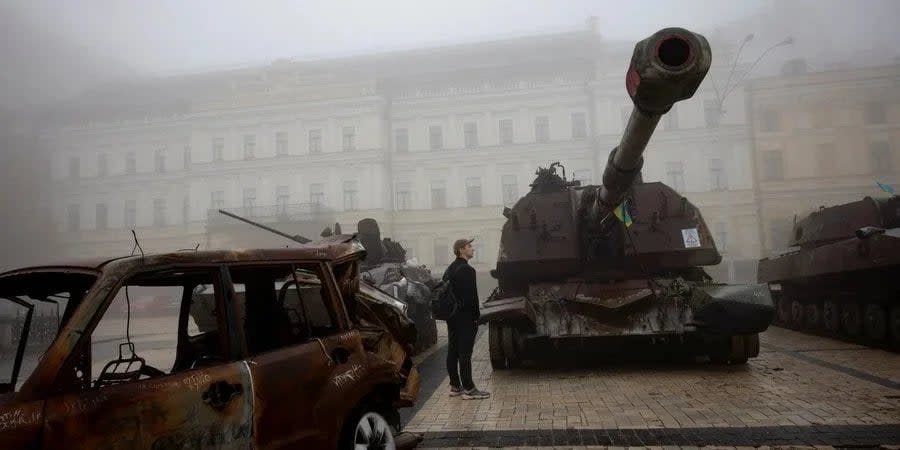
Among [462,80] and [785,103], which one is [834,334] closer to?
[785,103]

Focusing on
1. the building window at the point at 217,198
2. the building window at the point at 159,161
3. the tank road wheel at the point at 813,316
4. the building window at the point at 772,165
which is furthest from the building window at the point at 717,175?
the building window at the point at 159,161

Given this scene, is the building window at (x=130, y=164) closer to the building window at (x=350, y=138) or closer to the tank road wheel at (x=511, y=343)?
the building window at (x=350, y=138)

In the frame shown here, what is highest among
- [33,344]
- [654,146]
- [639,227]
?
[654,146]

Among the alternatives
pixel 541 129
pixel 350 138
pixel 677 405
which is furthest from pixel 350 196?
pixel 677 405

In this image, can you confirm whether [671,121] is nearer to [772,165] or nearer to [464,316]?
[772,165]

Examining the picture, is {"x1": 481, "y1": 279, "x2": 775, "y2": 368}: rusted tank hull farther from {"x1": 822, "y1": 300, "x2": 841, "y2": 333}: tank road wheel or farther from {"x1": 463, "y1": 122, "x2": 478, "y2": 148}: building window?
{"x1": 463, "y1": 122, "x2": 478, "y2": 148}: building window

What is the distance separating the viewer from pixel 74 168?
163 ft

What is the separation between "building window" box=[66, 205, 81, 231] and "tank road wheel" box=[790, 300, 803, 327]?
4931cm

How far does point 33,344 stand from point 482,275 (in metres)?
36.1

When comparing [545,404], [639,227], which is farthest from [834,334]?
[545,404]

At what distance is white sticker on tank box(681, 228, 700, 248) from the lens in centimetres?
891

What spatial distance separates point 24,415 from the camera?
7.68ft

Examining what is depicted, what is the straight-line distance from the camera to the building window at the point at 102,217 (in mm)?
48125

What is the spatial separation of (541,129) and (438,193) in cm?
825
